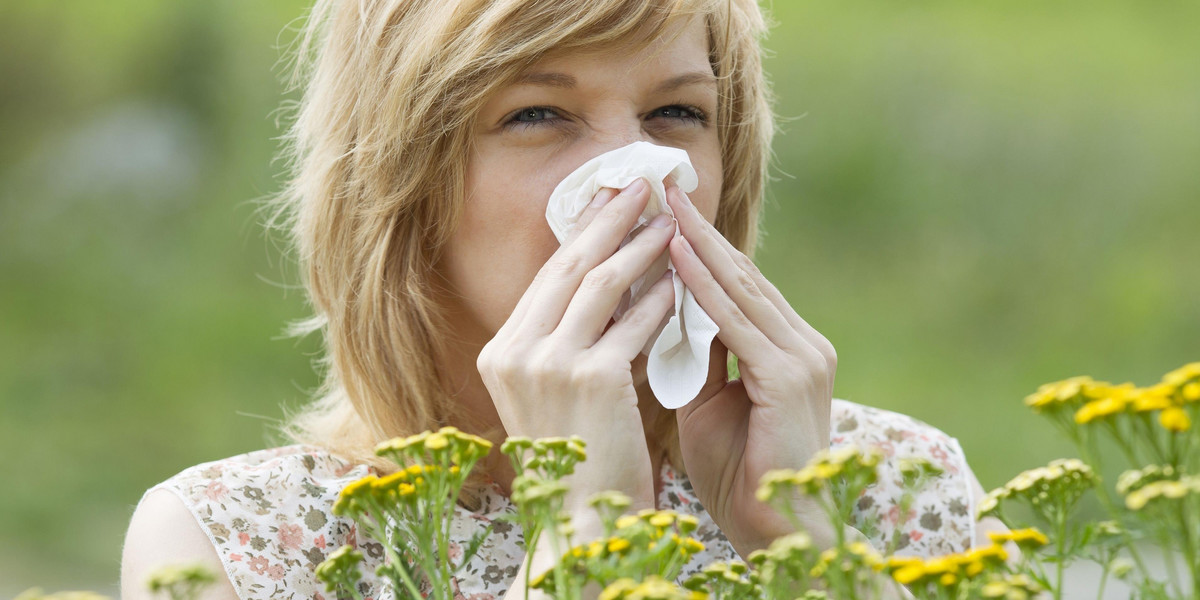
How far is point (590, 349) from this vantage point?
1.30 meters

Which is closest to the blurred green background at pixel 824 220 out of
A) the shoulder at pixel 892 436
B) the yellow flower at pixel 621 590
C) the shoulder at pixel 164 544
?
the shoulder at pixel 892 436

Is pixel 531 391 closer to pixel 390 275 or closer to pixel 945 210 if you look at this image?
pixel 390 275

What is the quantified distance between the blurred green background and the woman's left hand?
363 cm

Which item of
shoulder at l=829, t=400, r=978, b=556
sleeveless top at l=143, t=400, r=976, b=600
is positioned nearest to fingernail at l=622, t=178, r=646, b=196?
sleeveless top at l=143, t=400, r=976, b=600

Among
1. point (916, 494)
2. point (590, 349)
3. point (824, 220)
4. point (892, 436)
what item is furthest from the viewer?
point (824, 220)

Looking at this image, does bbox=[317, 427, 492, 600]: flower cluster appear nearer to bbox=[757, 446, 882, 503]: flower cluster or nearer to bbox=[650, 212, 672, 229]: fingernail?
bbox=[757, 446, 882, 503]: flower cluster

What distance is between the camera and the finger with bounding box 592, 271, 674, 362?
130 cm

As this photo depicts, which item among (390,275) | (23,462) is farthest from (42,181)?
(390,275)

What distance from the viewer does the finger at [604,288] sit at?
1.31m

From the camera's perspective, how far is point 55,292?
5.25 metres

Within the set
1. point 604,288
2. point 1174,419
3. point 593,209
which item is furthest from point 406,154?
point 1174,419

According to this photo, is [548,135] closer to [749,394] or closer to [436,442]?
[749,394]

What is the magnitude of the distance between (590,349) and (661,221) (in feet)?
0.84

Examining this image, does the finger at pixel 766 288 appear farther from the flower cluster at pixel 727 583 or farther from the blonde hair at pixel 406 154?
the flower cluster at pixel 727 583
